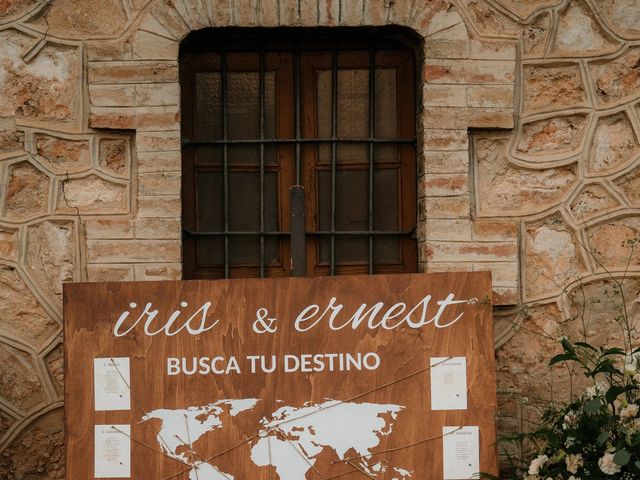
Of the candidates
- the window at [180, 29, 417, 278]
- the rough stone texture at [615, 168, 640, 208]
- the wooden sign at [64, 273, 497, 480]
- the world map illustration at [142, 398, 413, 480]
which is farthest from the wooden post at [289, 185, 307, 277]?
the rough stone texture at [615, 168, 640, 208]

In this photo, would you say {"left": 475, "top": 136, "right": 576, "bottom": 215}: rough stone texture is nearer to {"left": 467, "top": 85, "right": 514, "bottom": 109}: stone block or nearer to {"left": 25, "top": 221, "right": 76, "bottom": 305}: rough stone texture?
{"left": 467, "top": 85, "right": 514, "bottom": 109}: stone block

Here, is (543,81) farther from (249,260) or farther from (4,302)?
(4,302)

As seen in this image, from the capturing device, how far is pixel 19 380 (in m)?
4.07

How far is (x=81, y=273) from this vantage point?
4.06 meters

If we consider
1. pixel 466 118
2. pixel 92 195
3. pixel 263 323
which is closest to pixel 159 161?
pixel 92 195

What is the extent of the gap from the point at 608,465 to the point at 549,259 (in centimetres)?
117

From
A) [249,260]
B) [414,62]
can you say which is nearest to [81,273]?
[249,260]

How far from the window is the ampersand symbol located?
2.28 ft

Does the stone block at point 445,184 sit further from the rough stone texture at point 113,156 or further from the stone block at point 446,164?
the rough stone texture at point 113,156

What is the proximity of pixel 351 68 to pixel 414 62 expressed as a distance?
29 centimetres

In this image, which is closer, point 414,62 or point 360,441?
point 360,441

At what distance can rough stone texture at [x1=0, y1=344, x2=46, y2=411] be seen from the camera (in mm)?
4062

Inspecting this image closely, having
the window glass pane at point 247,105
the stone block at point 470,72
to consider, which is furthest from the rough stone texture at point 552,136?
the window glass pane at point 247,105

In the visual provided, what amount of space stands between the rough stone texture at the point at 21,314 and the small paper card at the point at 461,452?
5.68ft
